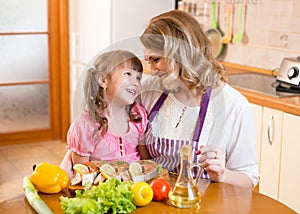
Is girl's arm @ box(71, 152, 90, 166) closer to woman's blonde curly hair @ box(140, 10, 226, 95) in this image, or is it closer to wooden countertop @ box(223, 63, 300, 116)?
woman's blonde curly hair @ box(140, 10, 226, 95)

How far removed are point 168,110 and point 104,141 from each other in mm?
250

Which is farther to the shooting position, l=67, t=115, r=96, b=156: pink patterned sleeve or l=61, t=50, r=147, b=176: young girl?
l=67, t=115, r=96, b=156: pink patterned sleeve

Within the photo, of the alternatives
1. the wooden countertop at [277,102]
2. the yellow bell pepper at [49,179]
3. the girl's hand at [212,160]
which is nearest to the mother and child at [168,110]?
the girl's hand at [212,160]

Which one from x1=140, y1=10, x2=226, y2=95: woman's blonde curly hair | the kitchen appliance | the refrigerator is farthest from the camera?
the refrigerator

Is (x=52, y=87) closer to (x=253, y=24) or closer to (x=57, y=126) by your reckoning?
(x=57, y=126)

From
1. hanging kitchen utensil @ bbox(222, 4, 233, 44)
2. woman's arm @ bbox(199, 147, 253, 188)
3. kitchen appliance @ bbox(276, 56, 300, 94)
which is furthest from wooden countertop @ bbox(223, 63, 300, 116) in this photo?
woman's arm @ bbox(199, 147, 253, 188)

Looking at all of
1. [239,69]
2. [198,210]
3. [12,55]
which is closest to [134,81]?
[198,210]

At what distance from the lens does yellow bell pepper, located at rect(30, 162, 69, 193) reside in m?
1.56

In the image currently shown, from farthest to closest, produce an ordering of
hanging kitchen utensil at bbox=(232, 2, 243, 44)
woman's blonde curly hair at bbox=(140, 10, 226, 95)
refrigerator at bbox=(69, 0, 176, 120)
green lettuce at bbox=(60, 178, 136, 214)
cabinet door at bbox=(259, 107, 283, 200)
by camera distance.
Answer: refrigerator at bbox=(69, 0, 176, 120) < hanging kitchen utensil at bbox=(232, 2, 243, 44) < cabinet door at bbox=(259, 107, 283, 200) < woman's blonde curly hair at bbox=(140, 10, 226, 95) < green lettuce at bbox=(60, 178, 136, 214)

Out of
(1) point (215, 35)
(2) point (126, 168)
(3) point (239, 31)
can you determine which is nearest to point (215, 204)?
(2) point (126, 168)

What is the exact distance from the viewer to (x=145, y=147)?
1775 millimetres

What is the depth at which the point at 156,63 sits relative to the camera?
1.63 metres

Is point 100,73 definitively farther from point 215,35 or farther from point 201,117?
point 215,35

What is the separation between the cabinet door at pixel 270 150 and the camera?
2.77 metres
